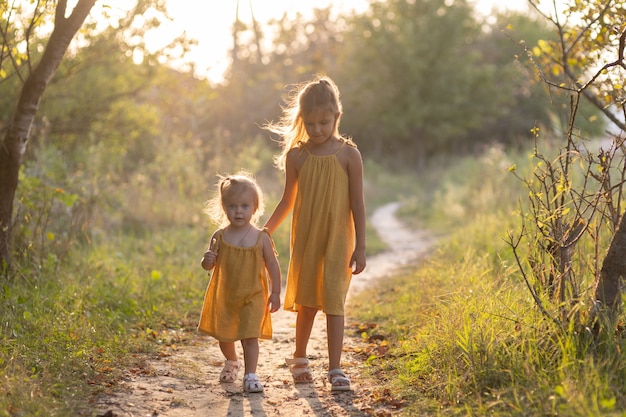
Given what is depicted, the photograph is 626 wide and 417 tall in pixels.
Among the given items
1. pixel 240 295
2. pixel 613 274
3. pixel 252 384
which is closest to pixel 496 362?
pixel 613 274

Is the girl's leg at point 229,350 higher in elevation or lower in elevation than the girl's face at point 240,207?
lower

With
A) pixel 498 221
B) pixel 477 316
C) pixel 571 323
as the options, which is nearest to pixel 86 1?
pixel 477 316

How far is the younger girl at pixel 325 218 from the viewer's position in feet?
14.5

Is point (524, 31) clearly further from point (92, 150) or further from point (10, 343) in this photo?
point (10, 343)

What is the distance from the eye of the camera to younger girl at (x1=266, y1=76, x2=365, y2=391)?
4.42 m

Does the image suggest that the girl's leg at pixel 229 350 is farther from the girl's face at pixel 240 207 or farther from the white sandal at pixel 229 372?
the girl's face at pixel 240 207


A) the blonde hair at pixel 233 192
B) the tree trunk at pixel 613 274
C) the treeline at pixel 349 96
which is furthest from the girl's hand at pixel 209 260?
the treeline at pixel 349 96

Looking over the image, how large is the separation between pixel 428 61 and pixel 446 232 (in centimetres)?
2130

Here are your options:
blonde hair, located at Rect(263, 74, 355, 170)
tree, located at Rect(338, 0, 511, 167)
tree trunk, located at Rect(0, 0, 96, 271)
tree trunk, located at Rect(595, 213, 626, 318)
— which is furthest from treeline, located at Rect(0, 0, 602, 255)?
tree trunk, located at Rect(595, 213, 626, 318)

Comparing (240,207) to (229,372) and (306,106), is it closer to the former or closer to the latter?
(306,106)

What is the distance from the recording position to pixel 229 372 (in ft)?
15.2

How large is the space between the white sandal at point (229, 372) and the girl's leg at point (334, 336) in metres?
0.63

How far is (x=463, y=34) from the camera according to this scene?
3475 cm

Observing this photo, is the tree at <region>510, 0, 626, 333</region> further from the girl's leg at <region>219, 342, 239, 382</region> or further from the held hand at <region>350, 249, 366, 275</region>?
the girl's leg at <region>219, 342, 239, 382</region>
